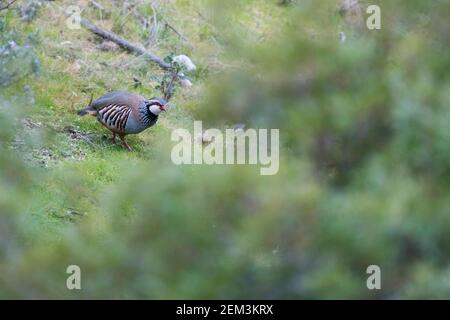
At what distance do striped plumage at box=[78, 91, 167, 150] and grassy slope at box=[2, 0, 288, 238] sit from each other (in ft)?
0.74

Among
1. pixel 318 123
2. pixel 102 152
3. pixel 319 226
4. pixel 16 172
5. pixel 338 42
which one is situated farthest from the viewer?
pixel 102 152

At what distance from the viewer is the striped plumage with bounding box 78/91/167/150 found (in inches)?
386

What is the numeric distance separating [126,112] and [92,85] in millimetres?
1374

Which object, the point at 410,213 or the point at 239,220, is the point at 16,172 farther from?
the point at 410,213

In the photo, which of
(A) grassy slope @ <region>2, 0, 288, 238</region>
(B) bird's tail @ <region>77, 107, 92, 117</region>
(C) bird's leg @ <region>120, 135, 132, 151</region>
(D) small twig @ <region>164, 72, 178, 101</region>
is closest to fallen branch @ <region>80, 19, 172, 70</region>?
(A) grassy slope @ <region>2, 0, 288, 238</region>

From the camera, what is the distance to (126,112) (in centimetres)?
980

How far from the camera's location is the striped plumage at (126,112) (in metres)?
9.81

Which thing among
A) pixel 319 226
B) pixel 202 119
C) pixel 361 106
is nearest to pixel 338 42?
pixel 361 106

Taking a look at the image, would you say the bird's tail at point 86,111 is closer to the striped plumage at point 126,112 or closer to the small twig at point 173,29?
the striped plumage at point 126,112

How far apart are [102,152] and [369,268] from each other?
5936 millimetres

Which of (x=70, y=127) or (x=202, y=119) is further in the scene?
(x=70, y=127)

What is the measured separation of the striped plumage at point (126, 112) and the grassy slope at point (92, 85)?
0.23 metres

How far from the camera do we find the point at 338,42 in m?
4.75

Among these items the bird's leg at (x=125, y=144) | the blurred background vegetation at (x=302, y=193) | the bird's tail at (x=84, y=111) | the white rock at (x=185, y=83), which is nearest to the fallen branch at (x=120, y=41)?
the white rock at (x=185, y=83)
